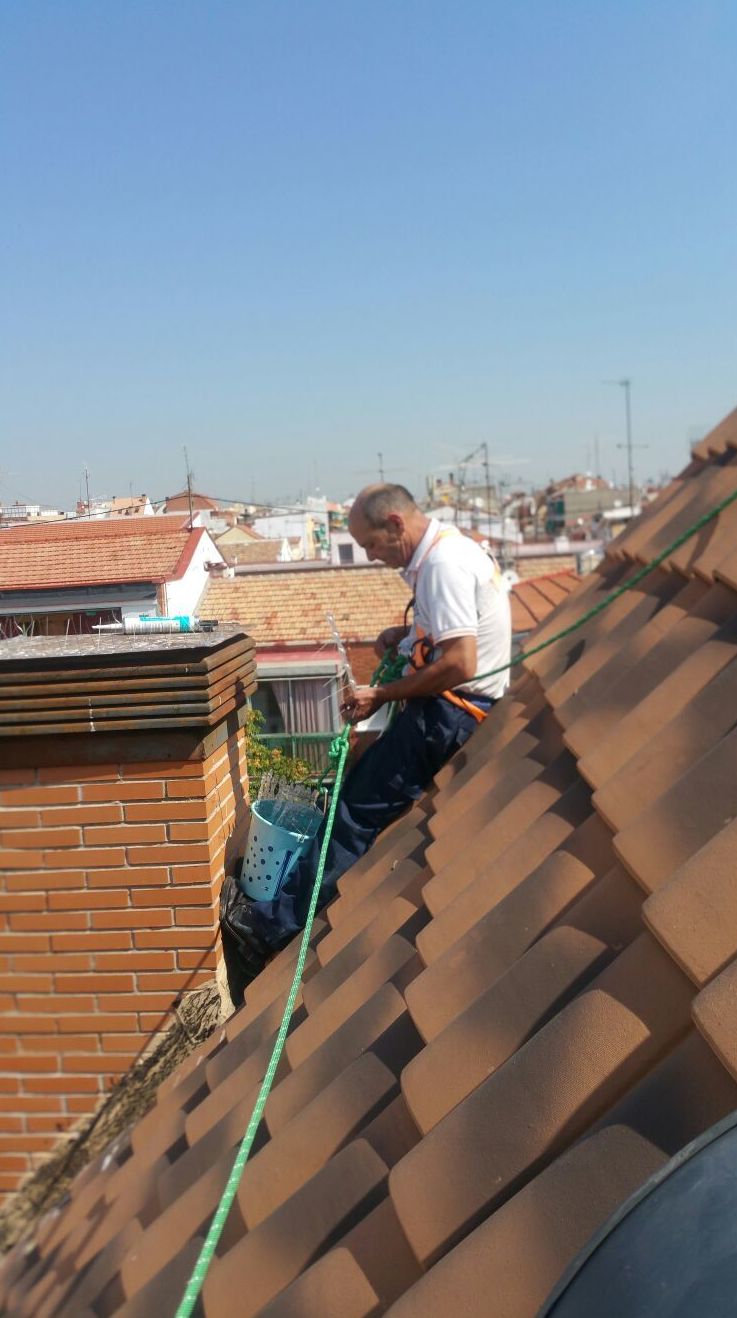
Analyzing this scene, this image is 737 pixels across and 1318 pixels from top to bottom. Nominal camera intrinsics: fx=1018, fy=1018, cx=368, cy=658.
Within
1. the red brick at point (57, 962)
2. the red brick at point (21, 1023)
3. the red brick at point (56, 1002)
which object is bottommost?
the red brick at point (21, 1023)

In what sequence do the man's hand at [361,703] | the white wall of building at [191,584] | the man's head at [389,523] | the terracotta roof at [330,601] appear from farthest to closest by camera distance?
the terracotta roof at [330,601] → the white wall of building at [191,584] → the man's head at [389,523] → the man's hand at [361,703]

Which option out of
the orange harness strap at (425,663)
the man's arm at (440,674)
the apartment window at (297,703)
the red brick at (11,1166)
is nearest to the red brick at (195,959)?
the red brick at (11,1166)

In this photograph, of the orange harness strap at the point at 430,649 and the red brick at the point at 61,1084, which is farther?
the orange harness strap at the point at 430,649

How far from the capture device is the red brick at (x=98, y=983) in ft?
9.78

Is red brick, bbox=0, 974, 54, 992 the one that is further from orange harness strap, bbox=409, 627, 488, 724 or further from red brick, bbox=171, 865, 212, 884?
orange harness strap, bbox=409, 627, 488, 724

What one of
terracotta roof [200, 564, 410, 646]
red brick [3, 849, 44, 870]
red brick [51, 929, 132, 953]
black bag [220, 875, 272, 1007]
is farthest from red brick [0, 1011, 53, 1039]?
terracotta roof [200, 564, 410, 646]

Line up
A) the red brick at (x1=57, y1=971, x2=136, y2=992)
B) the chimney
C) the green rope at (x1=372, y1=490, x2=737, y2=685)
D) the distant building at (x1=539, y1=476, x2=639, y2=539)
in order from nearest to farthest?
the green rope at (x1=372, y1=490, x2=737, y2=685), the chimney, the red brick at (x1=57, y1=971, x2=136, y2=992), the distant building at (x1=539, y1=476, x2=639, y2=539)

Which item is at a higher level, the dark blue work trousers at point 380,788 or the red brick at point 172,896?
the dark blue work trousers at point 380,788

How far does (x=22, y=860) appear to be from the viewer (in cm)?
298

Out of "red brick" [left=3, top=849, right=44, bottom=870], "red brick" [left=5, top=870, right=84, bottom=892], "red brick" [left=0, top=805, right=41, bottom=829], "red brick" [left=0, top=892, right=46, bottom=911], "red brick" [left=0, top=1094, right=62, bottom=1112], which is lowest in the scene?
"red brick" [left=0, top=1094, right=62, bottom=1112]

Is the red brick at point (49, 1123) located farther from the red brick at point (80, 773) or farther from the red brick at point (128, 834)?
the red brick at point (80, 773)

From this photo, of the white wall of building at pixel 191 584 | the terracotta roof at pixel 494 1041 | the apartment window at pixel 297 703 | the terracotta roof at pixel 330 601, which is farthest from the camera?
the terracotta roof at pixel 330 601

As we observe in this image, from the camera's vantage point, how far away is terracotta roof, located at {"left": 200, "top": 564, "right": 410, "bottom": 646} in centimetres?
1355

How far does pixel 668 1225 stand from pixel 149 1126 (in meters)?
1.91
